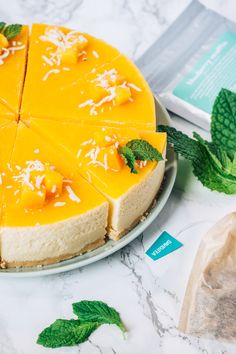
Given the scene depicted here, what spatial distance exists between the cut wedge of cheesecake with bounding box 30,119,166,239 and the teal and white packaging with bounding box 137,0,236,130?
58 cm

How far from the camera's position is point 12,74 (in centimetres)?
294

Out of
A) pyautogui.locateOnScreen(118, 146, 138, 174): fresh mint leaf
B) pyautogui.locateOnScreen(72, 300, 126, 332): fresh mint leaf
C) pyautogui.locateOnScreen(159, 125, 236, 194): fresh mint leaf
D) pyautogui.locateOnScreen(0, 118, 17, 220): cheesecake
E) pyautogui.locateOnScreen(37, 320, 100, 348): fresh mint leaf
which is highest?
pyautogui.locateOnScreen(118, 146, 138, 174): fresh mint leaf

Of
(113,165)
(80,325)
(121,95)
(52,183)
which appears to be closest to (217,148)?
(121,95)

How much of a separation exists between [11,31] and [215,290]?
1418mm

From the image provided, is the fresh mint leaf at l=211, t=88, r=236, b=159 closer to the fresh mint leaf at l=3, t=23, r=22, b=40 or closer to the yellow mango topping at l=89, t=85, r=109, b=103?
the yellow mango topping at l=89, t=85, r=109, b=103

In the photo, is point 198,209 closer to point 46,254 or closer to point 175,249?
point 175,249

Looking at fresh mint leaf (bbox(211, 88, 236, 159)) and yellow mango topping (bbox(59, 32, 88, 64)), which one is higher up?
fresh mint leaf (bbox(211, 88, 236, 159))

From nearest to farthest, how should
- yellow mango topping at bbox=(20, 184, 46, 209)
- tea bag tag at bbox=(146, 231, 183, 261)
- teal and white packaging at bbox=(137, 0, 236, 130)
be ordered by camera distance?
yellow mango topping at bbox=(20, 184, 46, 209) < tea bag tag at bbox=(146, 231, 183, 261) < teal and white packaging at bbox=(137, 0, 236, 130)

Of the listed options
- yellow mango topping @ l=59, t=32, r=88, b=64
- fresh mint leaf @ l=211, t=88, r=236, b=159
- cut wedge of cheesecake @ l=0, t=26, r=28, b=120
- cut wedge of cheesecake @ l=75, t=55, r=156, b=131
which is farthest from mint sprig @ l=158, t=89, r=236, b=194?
cut wedge of cheesecake @ l=0, t=26, r=28, b=120

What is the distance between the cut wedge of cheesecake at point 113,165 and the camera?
2.59 metres

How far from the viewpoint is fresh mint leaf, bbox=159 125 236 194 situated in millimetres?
2928

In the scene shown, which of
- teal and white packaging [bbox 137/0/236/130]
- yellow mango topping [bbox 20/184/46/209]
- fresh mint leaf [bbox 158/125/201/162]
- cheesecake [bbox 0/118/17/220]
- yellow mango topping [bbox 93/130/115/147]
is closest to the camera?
yellow mango topping [bbox 20/184/46/209]

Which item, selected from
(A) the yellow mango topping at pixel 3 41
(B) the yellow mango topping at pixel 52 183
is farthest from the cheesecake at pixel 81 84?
(B) the yellow mango topping at pixel 52 183

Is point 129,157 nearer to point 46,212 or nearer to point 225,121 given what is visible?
point 46,212
